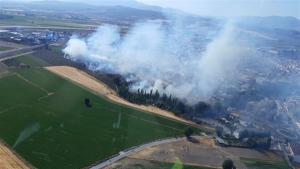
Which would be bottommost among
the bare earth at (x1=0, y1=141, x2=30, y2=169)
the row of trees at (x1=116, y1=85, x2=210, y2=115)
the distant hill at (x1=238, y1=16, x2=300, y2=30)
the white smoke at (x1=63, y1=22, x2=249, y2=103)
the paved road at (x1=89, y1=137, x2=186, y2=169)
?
the paved road at (x1=89, y1=137, x2=186, y2=169)

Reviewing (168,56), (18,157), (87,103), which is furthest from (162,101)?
(168,56)

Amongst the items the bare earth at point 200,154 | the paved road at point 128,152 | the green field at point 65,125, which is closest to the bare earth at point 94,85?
the green field at point 65,125

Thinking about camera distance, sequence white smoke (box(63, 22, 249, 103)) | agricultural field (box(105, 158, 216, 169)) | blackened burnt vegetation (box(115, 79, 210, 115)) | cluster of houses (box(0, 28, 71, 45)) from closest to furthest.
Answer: agricultural field (box(105, 158, 216, 169)) → blackened burnt vegetation (box(115, 79, 210, 115)) → white smoke (box(63, 22, 249, 103)) → cluster of houses (box(0, 28, 71, 45))

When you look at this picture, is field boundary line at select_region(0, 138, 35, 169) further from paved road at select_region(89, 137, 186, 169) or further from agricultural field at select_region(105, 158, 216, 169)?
agricultural field at select_region(105, 158, 216, 169)

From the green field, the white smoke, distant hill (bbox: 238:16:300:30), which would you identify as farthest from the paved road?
distant hill (bbox: 238:16:300:30)

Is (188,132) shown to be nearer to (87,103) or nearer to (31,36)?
(87,103)
